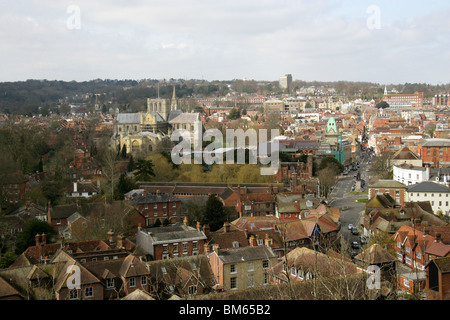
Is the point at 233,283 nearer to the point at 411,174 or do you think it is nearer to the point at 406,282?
the point at 406,282

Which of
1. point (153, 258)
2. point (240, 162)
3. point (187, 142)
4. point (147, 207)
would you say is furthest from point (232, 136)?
point (153, 258)

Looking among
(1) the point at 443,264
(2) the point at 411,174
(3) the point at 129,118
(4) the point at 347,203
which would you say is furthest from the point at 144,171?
(3) the point at 129,118

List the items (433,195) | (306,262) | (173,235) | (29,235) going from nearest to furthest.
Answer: (306,262)
(173,235)
(29,235)
(433,195)

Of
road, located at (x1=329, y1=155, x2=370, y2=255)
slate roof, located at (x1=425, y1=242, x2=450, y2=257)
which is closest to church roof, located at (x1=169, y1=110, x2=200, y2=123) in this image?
road, located at (x1=329, y1=155, x2=370, y2=255)

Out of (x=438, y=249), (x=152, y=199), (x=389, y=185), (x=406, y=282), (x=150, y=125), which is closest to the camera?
(x=406, y=282)

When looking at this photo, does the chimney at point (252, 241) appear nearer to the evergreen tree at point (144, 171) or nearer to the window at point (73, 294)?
the window at point (73, 294)

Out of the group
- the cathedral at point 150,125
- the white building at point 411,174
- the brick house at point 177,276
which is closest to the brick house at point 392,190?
the white building at point 411,174
